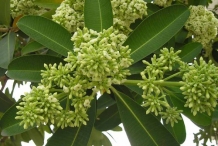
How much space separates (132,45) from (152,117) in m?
0.23

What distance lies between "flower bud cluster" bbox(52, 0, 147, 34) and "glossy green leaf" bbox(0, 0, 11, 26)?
1.30ft

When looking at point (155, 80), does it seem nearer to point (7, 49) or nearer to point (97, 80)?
point (97, 80)

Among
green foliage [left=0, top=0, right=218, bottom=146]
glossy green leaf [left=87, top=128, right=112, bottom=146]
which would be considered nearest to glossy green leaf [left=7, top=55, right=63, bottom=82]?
green foliage [left=0, top=0, right=218, bottom=146]

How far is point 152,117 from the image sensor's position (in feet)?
Answer: 3.76

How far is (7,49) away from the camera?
1.42 metres

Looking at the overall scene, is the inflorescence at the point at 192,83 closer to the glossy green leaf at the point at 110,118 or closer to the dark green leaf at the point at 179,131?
the dark green leaf at the point at 179,131

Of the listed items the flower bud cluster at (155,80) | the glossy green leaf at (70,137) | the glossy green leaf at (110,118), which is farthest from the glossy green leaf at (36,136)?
the flower bud cluster at (155,80)

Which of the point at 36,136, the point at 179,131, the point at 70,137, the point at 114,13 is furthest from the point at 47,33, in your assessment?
the point at 36,136

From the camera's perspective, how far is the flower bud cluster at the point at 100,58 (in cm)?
89

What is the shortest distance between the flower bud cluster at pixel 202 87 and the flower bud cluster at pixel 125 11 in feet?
1.03

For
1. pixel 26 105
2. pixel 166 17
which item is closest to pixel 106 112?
pixel 166 17

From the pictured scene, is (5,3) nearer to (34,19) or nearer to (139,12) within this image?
(34,19)

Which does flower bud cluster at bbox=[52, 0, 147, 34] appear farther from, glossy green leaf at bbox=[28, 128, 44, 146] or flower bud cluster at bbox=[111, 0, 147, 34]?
glossy green leaf at bbox=[28, 128, 44, 146]

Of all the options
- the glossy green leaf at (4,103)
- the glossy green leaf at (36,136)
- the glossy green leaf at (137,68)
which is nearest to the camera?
the glossy green leaf at (137,68)
